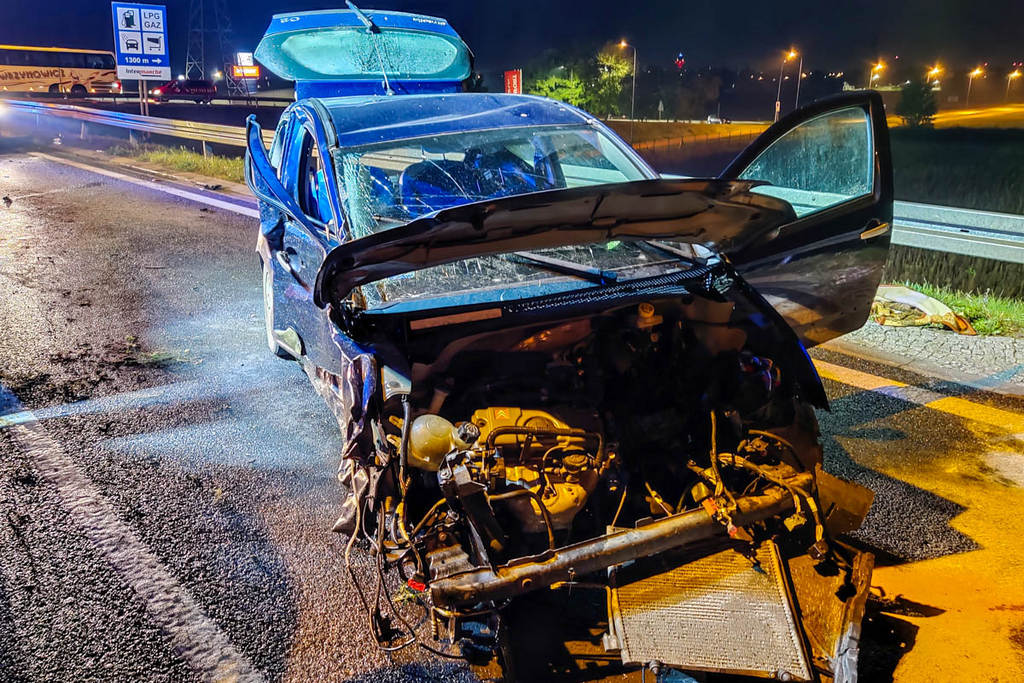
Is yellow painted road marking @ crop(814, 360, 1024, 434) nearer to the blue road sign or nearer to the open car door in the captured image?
the open car door

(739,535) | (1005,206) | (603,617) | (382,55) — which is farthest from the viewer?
(1005,206)

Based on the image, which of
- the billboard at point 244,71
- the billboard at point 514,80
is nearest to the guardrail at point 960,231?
the billboard at point 514,80

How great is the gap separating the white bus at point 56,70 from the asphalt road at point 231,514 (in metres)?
41.3

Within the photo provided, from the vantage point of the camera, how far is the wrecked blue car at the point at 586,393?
2.47 meters

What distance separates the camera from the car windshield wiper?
3287 millimetres

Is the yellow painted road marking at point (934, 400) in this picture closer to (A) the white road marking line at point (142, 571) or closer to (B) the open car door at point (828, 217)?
(B) the open car door at point (828, 217)

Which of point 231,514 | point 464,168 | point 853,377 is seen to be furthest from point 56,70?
point 853,377

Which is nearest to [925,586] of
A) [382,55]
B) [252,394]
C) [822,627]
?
[822,627]

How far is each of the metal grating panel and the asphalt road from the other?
0.42 meters

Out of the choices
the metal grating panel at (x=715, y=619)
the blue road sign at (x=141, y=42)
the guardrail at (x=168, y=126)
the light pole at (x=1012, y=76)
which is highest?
the light pole at (x=1012, y=76)

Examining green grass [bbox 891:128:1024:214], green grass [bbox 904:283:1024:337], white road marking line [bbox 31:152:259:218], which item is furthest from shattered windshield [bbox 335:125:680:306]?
green grass [bbox 891:128:1024:214]

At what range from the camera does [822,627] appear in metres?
2.47

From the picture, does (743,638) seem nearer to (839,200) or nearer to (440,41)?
(839,200)

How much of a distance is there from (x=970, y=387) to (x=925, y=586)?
7.64ft
